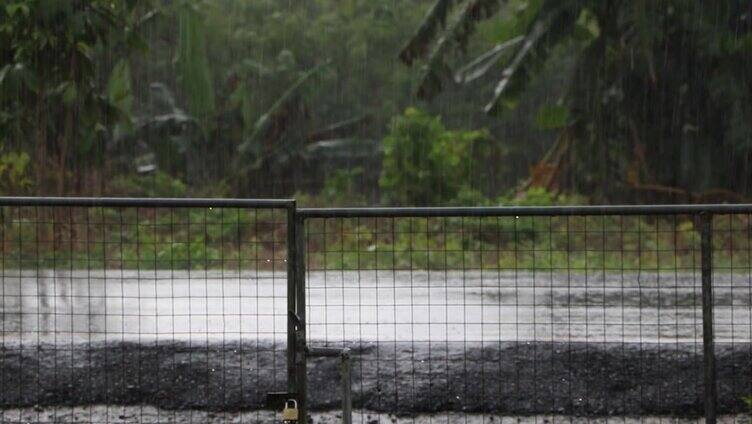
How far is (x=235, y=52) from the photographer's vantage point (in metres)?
30.0

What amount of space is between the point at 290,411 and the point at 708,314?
217cm

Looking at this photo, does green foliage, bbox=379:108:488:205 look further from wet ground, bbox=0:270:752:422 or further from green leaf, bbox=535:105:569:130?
wet ground, bbox=0:270:752:422

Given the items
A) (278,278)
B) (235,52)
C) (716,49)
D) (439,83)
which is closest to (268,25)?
(235,52)

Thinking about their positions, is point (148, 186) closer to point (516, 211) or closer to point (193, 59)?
point (193, 59)

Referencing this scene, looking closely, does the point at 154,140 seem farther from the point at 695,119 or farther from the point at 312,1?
the point at 695,119

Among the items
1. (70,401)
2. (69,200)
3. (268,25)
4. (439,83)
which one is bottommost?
(70,401)

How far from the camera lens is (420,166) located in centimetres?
2086

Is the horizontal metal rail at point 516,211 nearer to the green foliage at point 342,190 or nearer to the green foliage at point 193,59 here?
the green foliage at point 193,59

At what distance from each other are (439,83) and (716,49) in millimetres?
4016

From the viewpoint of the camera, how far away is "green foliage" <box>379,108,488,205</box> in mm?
20672

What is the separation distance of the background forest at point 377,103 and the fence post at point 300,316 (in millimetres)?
9532

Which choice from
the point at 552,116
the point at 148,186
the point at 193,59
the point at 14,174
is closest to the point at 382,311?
the point at 552,116

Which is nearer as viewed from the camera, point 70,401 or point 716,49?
point 70,401

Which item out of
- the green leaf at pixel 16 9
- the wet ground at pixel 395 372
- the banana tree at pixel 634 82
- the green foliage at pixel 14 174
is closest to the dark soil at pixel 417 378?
the wet ground at pixel 395 372
